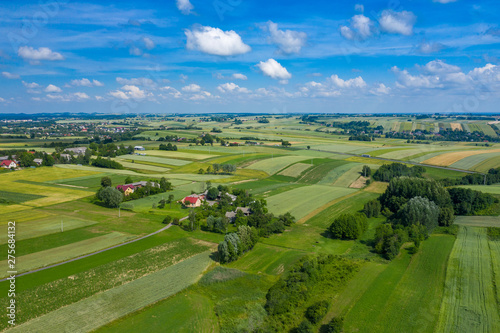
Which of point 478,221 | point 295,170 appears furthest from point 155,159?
point 478,221

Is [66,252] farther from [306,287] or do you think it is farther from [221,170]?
[221,170]

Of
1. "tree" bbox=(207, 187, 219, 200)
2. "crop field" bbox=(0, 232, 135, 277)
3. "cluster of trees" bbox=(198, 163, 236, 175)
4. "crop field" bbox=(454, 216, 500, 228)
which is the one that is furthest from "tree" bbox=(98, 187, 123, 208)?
"crop field" bbox=(454, 216, 500, 228)

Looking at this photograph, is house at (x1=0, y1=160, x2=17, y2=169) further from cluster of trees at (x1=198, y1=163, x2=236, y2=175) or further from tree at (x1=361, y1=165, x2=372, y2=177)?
tree at (x1=361, y1=165, x2=372, y2=177)

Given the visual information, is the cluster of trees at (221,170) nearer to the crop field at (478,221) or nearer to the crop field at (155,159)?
the crop field at (155,159)

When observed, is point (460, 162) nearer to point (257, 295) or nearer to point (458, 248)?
point (458, 248)

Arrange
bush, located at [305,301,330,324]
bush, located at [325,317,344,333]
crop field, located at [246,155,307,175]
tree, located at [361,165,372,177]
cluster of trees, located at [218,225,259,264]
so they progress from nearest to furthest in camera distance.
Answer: bush, located at [325,317,344,333] → bush, located at [305,301,330,324] → cluster of trees, located at [218,225,259,264] → tree, located at [361,165,372,177] → crop field, located at [246,155,307,175]

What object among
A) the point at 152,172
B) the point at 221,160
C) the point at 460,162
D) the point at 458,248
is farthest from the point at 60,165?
the point at 460,162

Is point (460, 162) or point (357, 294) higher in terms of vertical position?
point (460, 162)
